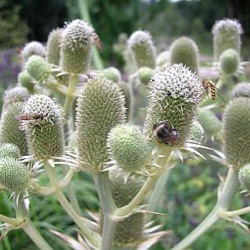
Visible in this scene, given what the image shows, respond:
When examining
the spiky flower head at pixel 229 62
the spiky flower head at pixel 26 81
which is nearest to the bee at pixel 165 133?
the spiky flower head at pixel 26 81

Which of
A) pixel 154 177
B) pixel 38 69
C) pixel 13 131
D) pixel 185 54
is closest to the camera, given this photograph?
pixel 154 177

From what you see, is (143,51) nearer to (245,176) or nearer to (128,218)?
(128,218)

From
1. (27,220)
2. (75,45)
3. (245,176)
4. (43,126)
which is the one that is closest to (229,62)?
(75,45)

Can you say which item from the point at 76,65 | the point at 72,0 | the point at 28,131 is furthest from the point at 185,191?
the point at 72,0

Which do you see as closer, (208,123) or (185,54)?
(208,123)

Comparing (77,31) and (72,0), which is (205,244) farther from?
(72,0)

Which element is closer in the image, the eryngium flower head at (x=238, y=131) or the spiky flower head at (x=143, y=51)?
the eryngium flower head at (x=238, y=131)

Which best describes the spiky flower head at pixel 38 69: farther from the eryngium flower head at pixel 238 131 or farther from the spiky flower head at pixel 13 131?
the eryngium flower head at pixel 238 131
